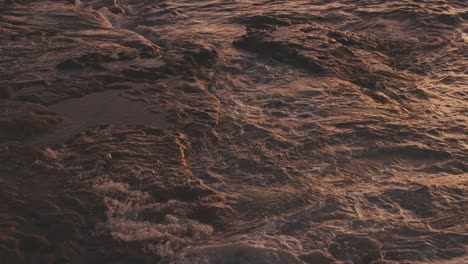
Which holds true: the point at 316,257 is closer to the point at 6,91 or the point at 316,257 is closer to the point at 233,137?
the point at 233,137

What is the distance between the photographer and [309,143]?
6.14m

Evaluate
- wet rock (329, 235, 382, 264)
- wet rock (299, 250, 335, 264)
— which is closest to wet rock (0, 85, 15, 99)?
wet rock (299, 250, 335, 264)

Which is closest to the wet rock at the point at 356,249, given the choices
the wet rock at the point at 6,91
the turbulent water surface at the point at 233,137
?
the turbulent water surface at the point at 233,137

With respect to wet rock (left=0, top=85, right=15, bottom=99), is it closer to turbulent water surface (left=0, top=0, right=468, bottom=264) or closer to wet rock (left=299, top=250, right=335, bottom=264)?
turbulent water surface (left=0, top=0, right=468, bottom=264)

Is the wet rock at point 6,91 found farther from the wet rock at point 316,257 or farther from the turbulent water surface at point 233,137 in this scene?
the wet rock at point 316,257

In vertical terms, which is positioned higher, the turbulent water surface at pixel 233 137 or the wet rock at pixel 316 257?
the turbulent water surface at pixel 233 137

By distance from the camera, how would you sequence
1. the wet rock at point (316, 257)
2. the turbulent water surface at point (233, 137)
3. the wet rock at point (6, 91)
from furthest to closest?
the wet rock at point (6, 91) → the turbulent water surface at point (233, 137) → the wet rock at point (316, 257)

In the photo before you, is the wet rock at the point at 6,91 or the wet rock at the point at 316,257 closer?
the wet rock at the point at 316,257

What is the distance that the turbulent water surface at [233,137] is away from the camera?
4.75m

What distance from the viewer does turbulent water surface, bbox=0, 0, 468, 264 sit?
4750mm

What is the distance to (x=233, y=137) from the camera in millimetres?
6258

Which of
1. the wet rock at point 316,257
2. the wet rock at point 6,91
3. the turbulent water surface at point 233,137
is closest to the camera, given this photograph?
the wet rock at point 316,257

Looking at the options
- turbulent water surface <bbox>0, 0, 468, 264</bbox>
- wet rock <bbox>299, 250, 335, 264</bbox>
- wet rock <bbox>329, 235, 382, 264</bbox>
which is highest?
turbulent water surface <bbox>0, 0, 468, 264</bbox>

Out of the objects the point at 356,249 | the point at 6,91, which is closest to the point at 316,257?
the point at 356,249
